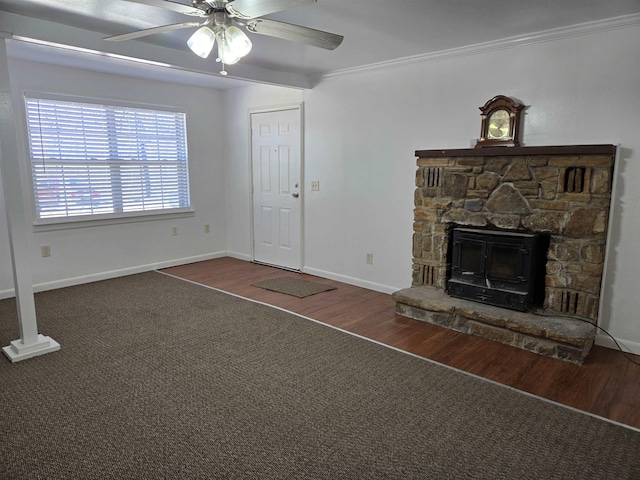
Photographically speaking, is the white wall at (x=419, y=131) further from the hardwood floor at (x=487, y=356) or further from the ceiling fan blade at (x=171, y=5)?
the ceiling fan blade at (x=171, y=5)

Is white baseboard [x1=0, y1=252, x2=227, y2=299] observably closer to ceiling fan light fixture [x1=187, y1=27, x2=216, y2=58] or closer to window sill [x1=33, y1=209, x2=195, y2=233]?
window sill [x1=33, y1=209, x2=195, y2=233]

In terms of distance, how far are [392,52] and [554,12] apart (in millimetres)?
1359

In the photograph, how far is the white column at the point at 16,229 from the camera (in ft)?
9.08

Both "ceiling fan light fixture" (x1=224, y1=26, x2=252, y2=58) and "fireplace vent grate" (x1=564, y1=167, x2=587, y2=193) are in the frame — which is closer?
"ceiling fan light fixture" (x1=224, y1=26, x2=252, y2=58)

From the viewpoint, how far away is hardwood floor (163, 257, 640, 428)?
8.27ft

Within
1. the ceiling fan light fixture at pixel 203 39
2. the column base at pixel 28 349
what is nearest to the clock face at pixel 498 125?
the ceiling fan light fixture at pixel 203 39

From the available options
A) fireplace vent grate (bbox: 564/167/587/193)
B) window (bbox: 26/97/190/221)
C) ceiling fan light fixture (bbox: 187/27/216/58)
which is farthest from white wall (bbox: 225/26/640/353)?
ceiling fan light fixture (bbox: 187/27/216/58)

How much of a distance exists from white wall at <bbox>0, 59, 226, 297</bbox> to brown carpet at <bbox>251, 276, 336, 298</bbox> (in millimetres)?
1565

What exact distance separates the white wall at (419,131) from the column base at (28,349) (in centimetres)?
290

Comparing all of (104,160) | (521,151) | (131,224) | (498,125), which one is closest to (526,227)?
(521,151)

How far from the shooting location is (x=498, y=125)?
3.52 m

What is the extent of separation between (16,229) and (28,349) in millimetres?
843

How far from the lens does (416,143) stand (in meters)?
4.11

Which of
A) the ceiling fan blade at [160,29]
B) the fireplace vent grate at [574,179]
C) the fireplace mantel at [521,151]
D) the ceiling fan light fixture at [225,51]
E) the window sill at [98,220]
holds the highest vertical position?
the ceiling fan blade at [160,29]
